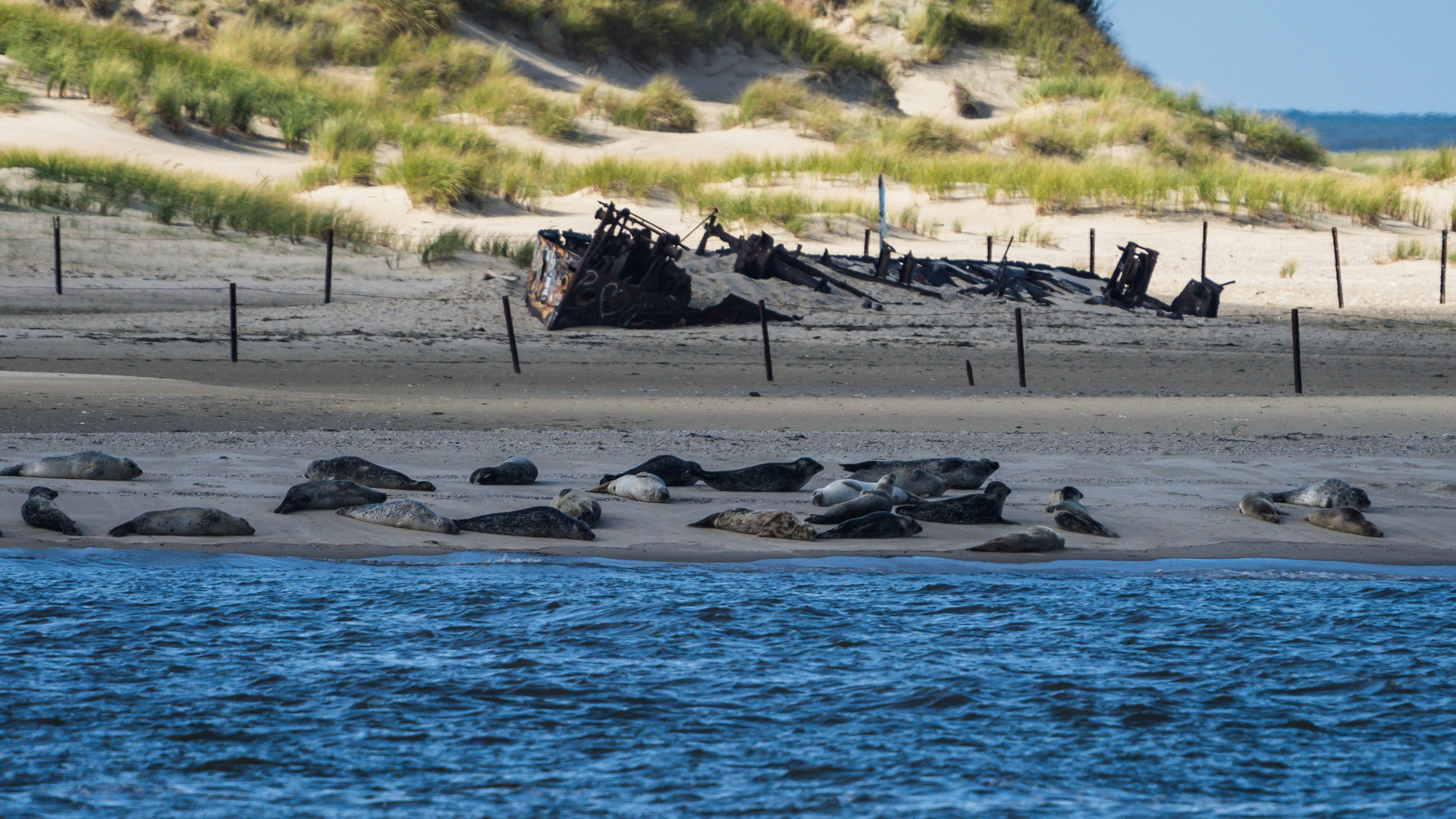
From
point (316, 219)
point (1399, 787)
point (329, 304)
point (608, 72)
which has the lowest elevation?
point (1399, 787)

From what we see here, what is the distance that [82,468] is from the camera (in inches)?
261

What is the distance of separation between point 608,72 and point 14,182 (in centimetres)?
1973

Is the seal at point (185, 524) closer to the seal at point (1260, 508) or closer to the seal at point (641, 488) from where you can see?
the seal at point (641, 488)

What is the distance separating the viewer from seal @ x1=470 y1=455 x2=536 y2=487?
6.88 meters

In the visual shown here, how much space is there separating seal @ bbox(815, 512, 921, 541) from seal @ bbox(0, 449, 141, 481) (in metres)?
3.37

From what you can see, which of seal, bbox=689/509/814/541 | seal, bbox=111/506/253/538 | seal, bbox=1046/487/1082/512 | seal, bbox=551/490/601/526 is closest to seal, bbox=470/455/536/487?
seal, bbox=551/490/601/526

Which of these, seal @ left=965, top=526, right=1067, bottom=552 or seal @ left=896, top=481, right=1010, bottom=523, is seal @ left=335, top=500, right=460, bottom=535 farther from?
seal @ left=965, top=526, right=1067, bottom=552

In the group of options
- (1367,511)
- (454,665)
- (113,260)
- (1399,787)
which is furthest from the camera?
(113,260)

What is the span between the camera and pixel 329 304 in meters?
16.4

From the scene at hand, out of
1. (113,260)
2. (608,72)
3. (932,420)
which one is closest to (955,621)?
(932,420)

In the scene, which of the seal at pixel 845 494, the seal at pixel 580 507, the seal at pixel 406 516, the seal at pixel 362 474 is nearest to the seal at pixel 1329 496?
the seal at pixel 845 494

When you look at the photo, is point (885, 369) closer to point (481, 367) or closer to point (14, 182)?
point (481, 367)

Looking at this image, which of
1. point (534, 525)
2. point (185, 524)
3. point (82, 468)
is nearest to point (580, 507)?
point (534, 525)

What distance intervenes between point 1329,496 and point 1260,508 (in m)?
0.37
